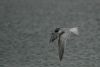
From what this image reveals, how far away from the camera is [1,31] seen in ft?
47.2

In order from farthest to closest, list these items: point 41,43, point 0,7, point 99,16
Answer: point 0,7
point 99,16
point 41,43

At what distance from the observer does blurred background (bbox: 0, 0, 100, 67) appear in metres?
10.5

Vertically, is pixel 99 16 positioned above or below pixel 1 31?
above

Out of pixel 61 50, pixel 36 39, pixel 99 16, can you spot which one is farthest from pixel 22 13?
pixel 61 50

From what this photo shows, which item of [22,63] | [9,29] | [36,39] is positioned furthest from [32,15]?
[22,63]

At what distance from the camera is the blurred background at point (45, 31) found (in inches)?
413

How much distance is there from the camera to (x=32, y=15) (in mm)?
18594

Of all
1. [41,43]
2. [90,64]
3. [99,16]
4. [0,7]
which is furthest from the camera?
[0,7]

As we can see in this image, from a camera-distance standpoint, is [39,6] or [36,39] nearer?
[36,39]

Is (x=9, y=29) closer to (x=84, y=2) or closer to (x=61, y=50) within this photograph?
(x=61, y=50)

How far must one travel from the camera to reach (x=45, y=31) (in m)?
14.4

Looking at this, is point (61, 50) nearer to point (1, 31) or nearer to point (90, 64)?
point (90, 64)

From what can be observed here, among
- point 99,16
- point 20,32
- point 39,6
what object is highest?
point 39,6

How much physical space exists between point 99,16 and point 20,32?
4746 mm
